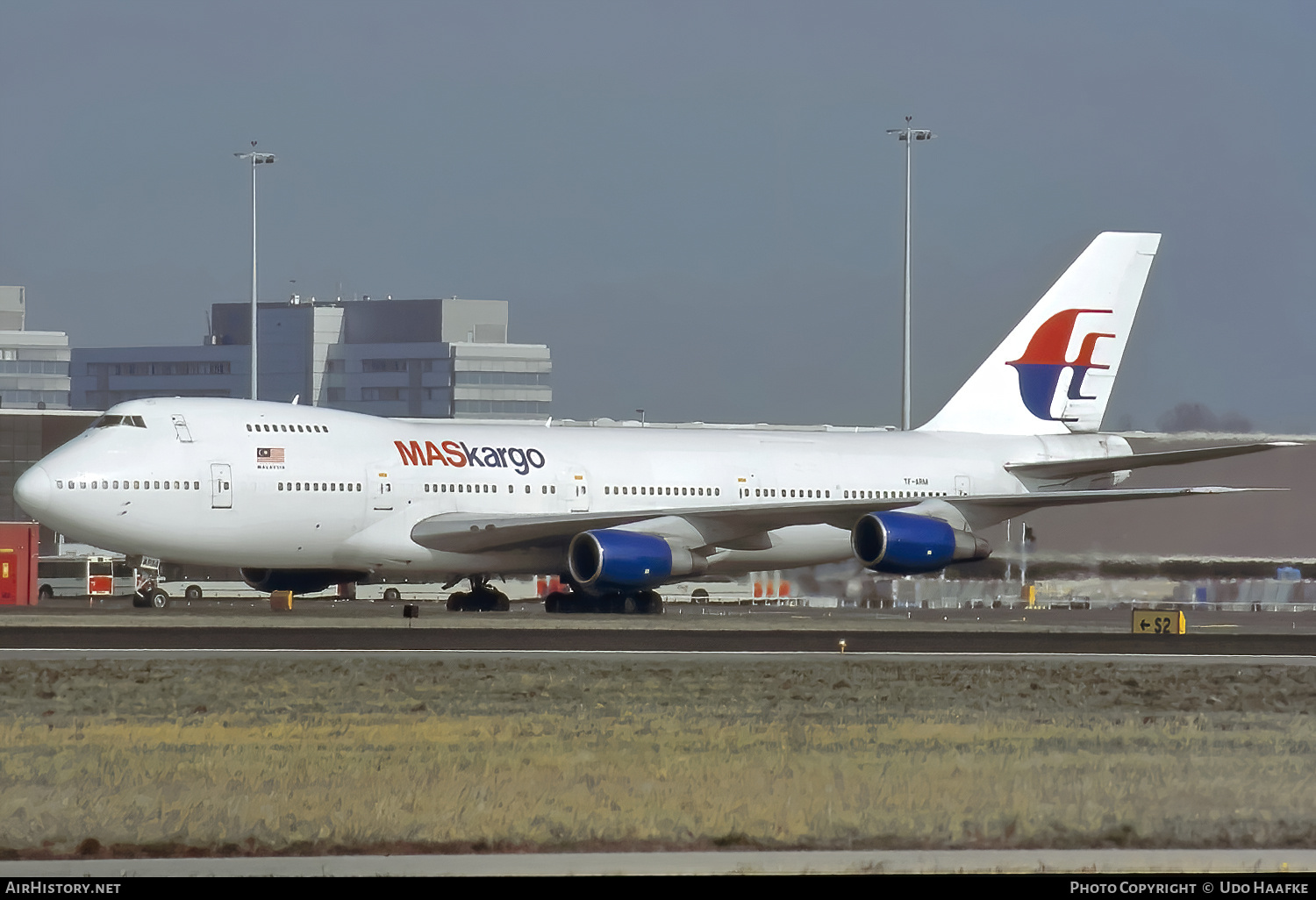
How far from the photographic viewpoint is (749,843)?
1177 centimetres

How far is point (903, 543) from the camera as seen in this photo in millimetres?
40719

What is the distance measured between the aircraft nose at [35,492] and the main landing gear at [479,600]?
9890 mm

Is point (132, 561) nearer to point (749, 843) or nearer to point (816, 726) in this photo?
point (816, 726)

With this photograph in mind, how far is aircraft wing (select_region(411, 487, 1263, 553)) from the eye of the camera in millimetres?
40500

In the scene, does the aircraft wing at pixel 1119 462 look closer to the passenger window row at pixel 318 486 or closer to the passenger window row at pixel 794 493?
the passenger window row at pixel 794 493

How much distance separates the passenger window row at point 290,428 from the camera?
39.4 metres

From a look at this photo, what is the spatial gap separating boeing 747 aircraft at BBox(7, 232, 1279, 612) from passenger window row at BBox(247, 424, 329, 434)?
4 centimetres

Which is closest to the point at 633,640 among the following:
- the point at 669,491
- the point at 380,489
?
the point at 380,489

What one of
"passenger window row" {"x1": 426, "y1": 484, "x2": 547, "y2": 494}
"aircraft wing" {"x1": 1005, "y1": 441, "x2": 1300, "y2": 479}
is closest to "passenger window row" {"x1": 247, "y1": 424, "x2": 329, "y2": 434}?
"passenger window row" {"x1": 426, "y1": 484, "x2": 547, "y2": 494}

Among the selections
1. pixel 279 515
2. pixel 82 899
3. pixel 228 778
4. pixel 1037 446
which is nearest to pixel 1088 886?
pixel 82 899

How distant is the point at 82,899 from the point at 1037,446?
136 ft

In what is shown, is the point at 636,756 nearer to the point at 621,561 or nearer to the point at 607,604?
A: the point at 621,561

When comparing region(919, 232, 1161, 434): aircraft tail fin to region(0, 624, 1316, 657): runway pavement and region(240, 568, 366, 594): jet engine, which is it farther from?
region(240, 568, 366, 594): jet engine

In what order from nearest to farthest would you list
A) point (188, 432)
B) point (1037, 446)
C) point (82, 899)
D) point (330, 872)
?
point (82, 899) < point (330, 872) < point (188, 432) < point (1037, 446)
